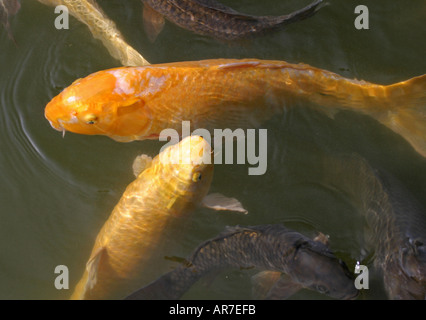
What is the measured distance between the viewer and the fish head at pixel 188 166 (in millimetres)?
3492

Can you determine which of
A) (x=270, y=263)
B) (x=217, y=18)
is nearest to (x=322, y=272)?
(x=270, y=263)

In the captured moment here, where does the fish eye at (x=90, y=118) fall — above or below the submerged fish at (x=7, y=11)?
below

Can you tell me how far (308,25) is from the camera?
492cm

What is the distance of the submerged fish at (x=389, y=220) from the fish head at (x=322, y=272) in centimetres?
34

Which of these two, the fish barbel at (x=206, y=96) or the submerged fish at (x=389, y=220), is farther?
the fish barbel at (x=206, y=96)

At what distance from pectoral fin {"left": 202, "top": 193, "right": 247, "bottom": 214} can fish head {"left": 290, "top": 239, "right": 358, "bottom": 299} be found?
61cm

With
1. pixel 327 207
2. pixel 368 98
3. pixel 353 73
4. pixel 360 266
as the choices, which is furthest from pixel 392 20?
pixel 360 266

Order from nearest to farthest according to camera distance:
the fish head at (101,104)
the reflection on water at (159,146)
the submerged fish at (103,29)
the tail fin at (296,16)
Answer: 1. the fish head at (101,104)
2. the reflection on water at (159,146)
3. the tail fin at (296,16)
4. the submerged fish at (103,29)

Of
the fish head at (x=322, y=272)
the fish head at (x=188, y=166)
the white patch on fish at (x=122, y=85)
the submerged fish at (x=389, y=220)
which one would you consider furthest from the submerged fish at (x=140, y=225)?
the submerged fish at (x=389, y=220)

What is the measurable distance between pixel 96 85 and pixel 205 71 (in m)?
0.86

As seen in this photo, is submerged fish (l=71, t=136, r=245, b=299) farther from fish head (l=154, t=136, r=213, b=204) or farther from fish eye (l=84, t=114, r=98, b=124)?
fish eye (l=84, t=114, r=98, b=124)

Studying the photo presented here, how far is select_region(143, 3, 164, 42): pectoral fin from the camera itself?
15.6 ft

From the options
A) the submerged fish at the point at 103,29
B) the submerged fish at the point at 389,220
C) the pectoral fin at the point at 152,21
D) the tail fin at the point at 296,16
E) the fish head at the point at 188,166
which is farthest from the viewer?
the pectoral fin at the point at 152,21

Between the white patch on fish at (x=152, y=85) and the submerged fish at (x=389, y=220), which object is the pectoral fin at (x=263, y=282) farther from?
the white patch on fish at (x=152, y=85)
